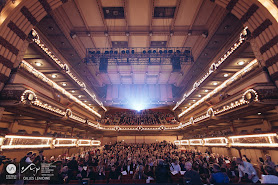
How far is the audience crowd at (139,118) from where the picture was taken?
Answer: 25641mm

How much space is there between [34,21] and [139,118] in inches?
941

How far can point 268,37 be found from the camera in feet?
18.5

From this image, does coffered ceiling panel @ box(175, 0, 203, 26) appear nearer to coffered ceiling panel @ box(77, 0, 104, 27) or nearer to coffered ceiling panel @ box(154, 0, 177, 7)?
coffered ceiling panel @ box(154, 0, 177, 7)

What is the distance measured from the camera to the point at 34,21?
6.55 meters

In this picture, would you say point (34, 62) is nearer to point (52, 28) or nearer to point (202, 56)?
point (52, 28)

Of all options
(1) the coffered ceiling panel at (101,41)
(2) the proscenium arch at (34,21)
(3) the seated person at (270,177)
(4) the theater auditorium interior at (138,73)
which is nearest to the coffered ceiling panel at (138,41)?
(4) the theater auditorium interior at (138,73)

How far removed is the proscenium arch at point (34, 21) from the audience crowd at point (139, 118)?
20.0 meters

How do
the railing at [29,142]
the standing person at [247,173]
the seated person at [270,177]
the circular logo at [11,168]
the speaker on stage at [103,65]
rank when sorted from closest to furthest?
the seated person at [270,177] → the circular logo at [11,168] → the standing person at [247,173] → the railing at [29,142] → the speaker on stage at [103,65]

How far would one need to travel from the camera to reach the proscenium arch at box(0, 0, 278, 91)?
17.5ft

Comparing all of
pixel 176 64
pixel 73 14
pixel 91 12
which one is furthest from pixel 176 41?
pixel 73 14

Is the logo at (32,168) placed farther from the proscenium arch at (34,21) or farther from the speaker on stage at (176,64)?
the speaker on stage at (176,64)

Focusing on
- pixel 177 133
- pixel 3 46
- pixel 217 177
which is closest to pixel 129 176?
pixel 217 177

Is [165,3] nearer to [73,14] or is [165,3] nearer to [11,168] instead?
[73,14]

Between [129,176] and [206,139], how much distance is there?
1106 cm
